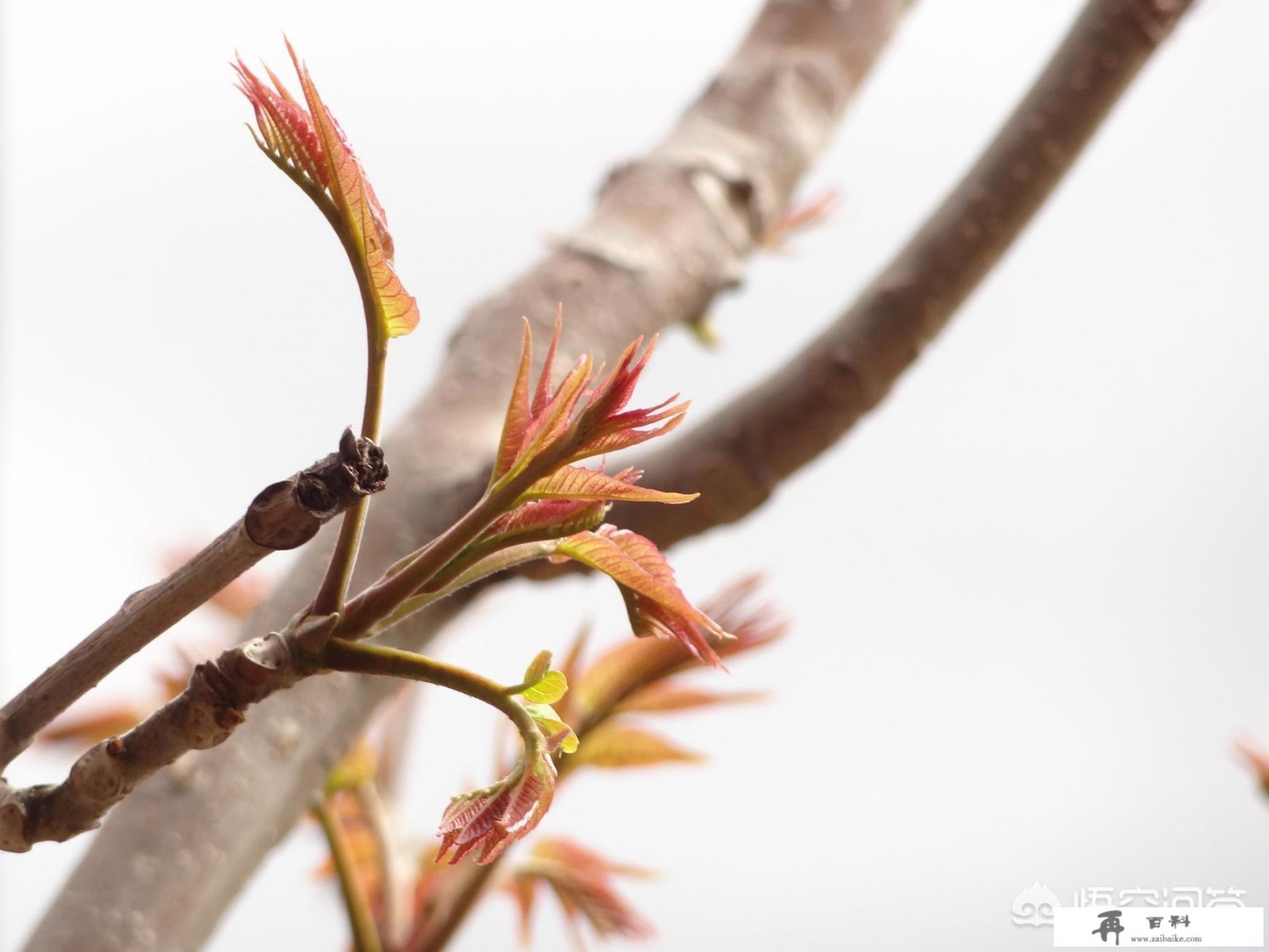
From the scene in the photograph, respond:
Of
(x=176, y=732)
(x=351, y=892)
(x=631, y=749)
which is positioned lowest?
(x=176, y=732)

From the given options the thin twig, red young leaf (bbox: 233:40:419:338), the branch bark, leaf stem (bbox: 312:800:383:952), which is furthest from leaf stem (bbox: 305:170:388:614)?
the thin twig

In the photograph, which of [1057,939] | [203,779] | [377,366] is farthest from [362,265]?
[1057,939]

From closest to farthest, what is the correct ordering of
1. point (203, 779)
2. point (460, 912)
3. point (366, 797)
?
point (203, 779)
point (460, 912)
point (366, 797)

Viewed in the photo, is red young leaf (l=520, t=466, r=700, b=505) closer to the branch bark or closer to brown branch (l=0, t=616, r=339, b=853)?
brown branch (l=0, t=616, r=339, b=853)

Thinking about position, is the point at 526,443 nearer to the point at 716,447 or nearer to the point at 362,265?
the point at 362,265

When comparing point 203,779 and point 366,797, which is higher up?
point 366,797

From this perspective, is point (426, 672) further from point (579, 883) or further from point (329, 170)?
point (579, 883)

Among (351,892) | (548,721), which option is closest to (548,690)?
(548,721)

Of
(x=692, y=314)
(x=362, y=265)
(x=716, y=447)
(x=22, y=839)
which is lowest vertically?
(x=22, y=839)
